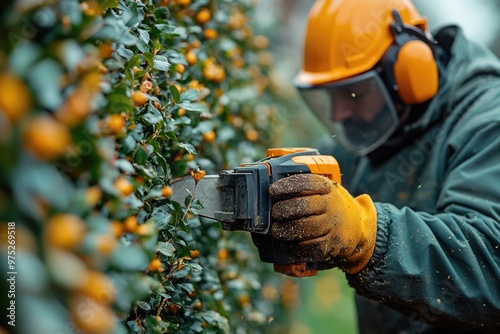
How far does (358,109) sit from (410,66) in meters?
0.36

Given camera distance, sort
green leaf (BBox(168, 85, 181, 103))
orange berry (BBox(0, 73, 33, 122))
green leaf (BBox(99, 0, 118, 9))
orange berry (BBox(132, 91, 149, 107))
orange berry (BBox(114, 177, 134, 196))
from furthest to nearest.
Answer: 1. green leaf (BBox(168, 85, 181, 103))
2. orange berry (BBox(132, 91, 149, 107))
3. green leaf (BBox(99, 0, 118, 9))
4. orange berry (BBox(114, 177, 134, 196))
5. orange berry (BBox(0, 73, 33, 122))

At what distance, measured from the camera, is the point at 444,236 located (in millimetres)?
2150

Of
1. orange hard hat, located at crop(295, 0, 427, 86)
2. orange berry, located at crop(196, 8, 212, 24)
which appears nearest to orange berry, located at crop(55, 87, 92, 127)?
orange berry, located at crop(196, 8, 212, 24)

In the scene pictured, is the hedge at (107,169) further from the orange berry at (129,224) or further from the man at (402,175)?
the man at (402,175)

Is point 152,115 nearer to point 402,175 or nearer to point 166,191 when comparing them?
point 166,191

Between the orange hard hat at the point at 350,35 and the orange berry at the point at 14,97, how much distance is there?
1964 mm

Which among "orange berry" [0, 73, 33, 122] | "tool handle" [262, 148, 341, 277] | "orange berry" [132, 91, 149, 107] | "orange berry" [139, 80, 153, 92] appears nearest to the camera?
"orange berry" [0, 73, 33, 122]

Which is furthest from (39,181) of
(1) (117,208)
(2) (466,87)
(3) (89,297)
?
(2) (466,87)

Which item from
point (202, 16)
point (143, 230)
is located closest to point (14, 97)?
point (143, 230)

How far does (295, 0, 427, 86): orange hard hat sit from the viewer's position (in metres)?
2.73

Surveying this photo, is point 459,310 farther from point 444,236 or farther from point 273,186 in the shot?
point 273,186

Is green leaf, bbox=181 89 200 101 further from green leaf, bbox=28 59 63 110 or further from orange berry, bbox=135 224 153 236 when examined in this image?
green leaf, bbox=28 59 63 110

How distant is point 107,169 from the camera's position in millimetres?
1179

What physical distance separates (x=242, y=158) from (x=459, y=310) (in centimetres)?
121
